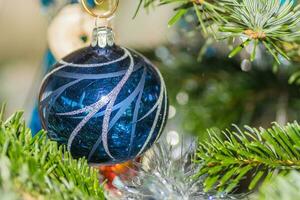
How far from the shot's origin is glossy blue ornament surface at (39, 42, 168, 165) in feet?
1.36

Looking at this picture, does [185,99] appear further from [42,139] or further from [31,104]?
[42,139]

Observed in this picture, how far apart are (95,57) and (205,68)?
0.34 metres

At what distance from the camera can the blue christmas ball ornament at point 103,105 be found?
41 cm

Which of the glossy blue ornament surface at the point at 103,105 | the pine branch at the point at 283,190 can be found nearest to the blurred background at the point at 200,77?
the glossy blue ornament surface at the point at 103,105

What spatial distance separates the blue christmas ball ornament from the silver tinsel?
0.07ft

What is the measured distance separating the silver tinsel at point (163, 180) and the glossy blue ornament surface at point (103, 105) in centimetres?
2

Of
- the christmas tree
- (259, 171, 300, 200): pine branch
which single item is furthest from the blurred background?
(259, 171, 300, 200): pine branch

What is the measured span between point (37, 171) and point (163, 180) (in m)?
0.11

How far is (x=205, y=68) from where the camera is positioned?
0.75 metres

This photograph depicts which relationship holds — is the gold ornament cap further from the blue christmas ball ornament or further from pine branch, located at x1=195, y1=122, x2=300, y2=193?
pine branch, located at x1=195, y1=122, x2=300, y2=193

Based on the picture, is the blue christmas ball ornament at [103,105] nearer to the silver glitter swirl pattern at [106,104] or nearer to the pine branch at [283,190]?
the silver glitter swirl pattern at [106,104]

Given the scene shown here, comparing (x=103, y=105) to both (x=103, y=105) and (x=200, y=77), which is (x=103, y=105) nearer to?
(x=103, y=105)

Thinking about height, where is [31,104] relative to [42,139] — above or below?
below

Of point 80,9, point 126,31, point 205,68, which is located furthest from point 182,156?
point 126,31
